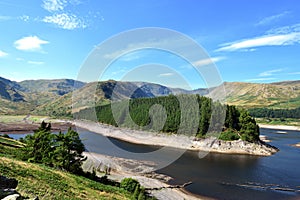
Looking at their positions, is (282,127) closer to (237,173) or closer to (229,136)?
(229,136)

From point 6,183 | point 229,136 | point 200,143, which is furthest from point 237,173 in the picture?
point 6,183

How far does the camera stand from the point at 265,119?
198125 millimetres

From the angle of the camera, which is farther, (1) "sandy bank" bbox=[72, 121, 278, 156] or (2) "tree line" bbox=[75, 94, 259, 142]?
(2) "tree line" bbox=[75, 94, 259, 142]

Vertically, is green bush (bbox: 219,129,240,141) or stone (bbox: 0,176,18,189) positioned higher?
stone (bbox: 0,176,18,189)

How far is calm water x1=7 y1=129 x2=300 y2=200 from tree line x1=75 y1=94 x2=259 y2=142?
15.7 metres

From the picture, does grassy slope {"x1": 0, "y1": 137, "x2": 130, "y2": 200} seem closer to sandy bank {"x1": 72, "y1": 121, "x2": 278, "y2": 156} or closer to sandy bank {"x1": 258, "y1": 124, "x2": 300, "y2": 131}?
sandy bank {"x1": 72, "y1": 121, "x2": 278, "y2": 156}

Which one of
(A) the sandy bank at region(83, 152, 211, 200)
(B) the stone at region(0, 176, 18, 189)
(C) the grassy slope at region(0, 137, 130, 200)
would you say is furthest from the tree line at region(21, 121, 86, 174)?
(B) the stone at region(0, 176, 18, 189)

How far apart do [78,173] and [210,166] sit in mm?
38746

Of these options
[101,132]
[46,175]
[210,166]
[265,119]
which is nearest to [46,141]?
[46,175]

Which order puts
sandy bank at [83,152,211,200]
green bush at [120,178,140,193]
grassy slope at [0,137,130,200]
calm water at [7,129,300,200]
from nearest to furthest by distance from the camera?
grassy slope at [0,137,130,200], green bush at [120,178,140,193], sandy bank at [83,152,211,200], calm water at [7,129,300,200]

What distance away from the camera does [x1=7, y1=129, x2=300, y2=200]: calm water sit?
44.7m

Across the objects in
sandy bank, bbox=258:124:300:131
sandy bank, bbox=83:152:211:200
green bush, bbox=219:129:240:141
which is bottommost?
sandy bank, bbox=83:152:211:200

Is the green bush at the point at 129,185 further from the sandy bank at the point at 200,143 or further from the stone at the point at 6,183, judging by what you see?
the sandy bank at the point at 200,143

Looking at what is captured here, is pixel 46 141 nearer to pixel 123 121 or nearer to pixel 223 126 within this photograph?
pixel 223 126
